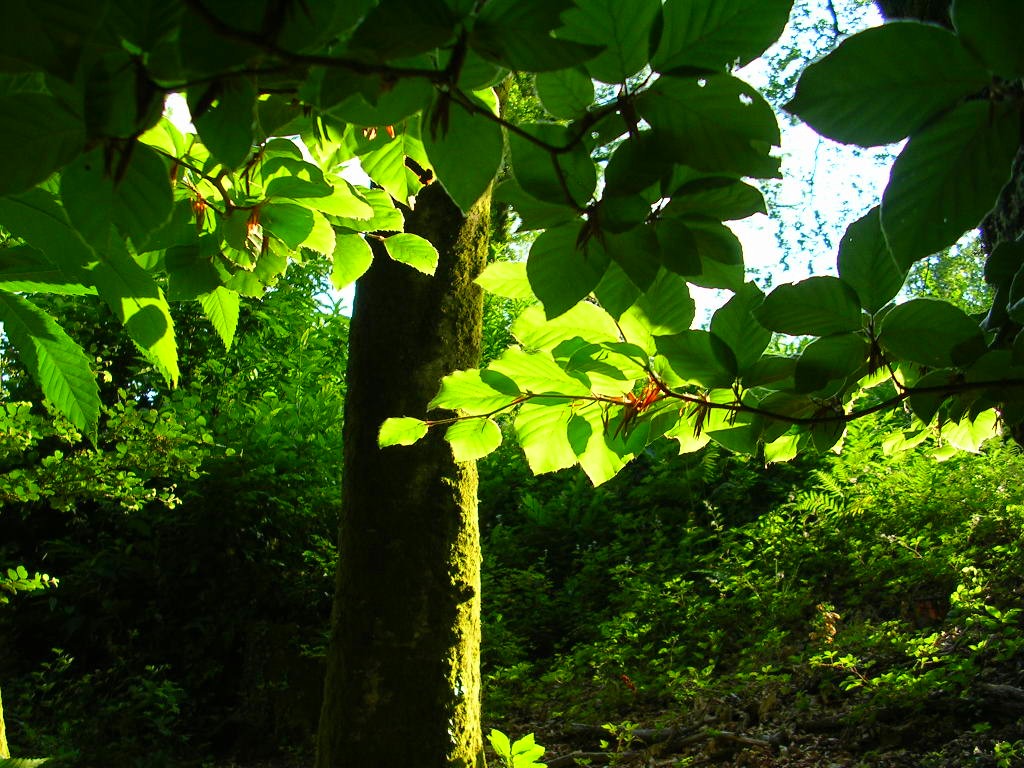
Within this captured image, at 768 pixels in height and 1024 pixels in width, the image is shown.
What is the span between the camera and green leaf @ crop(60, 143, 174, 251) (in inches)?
14.5

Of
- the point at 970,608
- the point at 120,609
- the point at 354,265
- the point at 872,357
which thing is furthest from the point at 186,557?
the point at 872,357

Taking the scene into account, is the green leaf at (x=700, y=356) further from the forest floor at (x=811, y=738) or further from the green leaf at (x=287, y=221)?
the forest floor at (x=811, y=738)

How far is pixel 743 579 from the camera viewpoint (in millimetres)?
3955

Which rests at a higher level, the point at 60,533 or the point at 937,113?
the point at 60,533

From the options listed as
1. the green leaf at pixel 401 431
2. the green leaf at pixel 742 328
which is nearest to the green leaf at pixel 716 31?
the green leaf at pixel 742 328

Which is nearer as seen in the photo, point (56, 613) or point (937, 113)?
point (937, 113)

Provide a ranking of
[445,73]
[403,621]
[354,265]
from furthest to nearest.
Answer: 1. [403,621]
2. [354,265]
3. [445,73]

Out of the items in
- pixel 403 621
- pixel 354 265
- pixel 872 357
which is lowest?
pixel 403 621

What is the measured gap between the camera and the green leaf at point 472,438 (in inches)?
28.6

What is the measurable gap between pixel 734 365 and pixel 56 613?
5441 millimetres

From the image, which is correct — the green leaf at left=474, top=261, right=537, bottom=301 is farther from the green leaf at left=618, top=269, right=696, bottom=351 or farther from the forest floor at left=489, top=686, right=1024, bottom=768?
the forest floor at left=489, top=686, right=1024, bottom=768

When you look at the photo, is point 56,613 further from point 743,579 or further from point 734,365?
point 734,365

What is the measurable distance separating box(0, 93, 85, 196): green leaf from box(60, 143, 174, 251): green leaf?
4 cm

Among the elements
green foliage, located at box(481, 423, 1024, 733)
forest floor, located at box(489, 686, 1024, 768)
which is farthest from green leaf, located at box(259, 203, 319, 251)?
green foliage, located at box(481, 423, 1024, 733)
